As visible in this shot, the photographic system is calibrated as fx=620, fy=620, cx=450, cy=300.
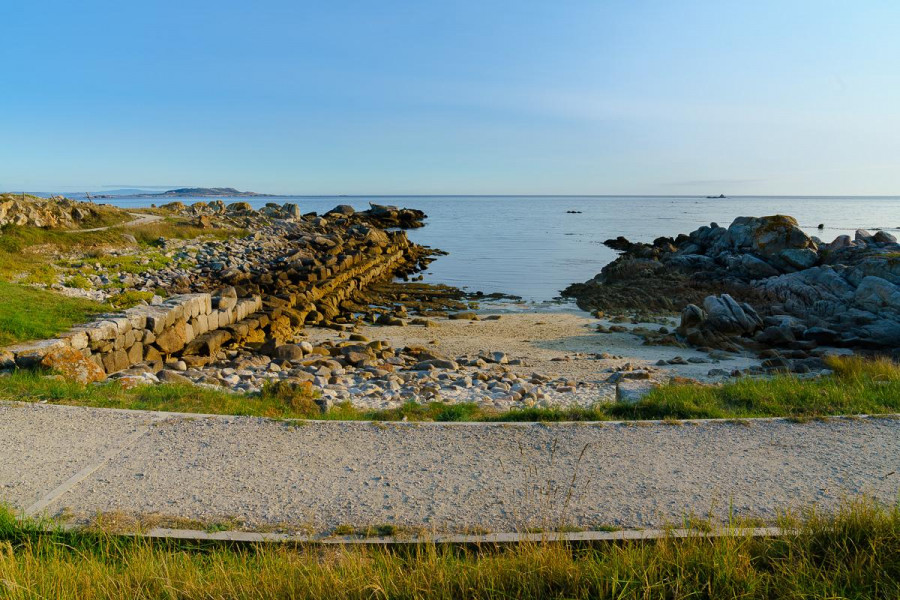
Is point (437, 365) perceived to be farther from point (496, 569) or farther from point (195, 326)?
point (496, 569)

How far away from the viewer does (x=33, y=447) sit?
5.58 m

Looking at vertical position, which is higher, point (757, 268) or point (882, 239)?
point (882, 239)

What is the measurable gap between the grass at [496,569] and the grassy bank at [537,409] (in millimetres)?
2731

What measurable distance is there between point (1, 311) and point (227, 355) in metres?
4.27

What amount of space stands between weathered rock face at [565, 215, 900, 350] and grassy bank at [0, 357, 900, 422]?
26.6 feet

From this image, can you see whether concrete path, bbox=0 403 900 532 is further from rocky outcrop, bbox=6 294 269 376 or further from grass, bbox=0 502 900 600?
rocky outcrop, bbox=6 294 269 376

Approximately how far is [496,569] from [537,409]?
143 inches

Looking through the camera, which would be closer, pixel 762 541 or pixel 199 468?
pixel 762 541

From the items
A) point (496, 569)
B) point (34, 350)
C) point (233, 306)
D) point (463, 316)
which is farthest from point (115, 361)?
point (463, 316)

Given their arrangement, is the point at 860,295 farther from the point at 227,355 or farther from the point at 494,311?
the point at 227,355

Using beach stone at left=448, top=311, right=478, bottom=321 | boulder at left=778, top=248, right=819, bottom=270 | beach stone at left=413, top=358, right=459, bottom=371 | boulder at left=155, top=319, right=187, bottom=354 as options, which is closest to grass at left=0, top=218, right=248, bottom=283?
boulder at left=155, top=319, right=187, bottom=354

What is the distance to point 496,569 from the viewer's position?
3668 mm

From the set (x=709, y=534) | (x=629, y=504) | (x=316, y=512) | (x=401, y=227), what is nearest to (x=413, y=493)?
(x=316, y=512)

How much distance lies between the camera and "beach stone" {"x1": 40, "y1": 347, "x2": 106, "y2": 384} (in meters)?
8.29
